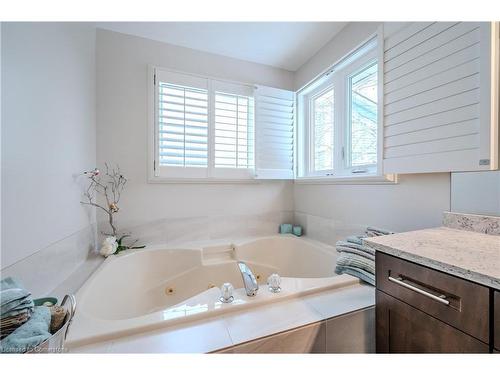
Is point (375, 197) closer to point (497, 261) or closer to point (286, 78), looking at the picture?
point (497, 261)

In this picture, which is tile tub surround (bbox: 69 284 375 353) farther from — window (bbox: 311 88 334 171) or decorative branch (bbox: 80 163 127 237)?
window (bbox: 311 88 334 171)

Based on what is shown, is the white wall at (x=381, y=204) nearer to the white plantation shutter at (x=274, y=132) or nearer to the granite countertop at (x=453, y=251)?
the granite countertop at (x=453, y=251)

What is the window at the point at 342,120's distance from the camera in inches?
58.7

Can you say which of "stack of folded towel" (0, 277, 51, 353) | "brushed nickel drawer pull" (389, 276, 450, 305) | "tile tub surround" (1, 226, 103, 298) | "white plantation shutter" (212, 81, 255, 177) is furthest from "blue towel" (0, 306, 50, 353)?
"white plantation shutter" (212, 81, 255, 177)

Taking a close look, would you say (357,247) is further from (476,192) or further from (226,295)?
(226,295)

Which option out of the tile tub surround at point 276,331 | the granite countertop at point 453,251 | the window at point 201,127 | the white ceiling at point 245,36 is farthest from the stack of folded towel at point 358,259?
the white ceiling at point 245,36

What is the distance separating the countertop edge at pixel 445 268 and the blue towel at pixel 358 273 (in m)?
0.43

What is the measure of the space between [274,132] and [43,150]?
1.75 m

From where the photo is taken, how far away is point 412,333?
66 centimetres

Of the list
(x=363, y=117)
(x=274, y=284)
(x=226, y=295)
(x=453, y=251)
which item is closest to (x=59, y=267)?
(x=226, y=295)

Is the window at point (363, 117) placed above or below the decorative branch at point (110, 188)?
above

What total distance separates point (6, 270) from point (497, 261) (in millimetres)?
1571

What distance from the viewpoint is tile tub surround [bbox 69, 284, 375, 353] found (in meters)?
0.70

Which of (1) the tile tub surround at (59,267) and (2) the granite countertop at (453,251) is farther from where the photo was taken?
(1) the tile tub surround at (59,267)
